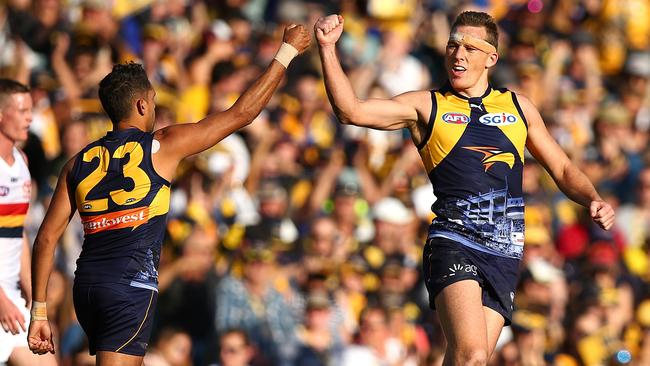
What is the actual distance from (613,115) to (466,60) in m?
8.49

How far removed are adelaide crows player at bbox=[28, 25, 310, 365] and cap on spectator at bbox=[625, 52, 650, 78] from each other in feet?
35.6

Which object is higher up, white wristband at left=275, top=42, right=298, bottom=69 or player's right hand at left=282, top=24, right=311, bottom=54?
player's right hand at left=282, top=24, right=311, bottom=54

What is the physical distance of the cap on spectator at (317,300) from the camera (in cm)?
1198

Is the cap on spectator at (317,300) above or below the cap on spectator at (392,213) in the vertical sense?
below

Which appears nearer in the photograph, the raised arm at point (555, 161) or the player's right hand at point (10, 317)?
the raised arm at point (555, 161)

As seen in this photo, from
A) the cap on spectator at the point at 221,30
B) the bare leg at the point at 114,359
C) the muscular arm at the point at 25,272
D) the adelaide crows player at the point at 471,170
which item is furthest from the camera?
the cap on spectator at the point at 221,30

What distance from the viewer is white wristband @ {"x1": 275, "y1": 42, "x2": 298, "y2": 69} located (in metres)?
7.54

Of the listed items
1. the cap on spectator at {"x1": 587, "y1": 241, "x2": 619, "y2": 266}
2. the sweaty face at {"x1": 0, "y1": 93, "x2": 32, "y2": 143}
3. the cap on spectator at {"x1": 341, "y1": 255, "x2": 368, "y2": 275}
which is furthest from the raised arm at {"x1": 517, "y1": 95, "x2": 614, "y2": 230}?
the cap on spectator at {"x1": 587, "y1": 241, "x2": 619, "y2": 266}

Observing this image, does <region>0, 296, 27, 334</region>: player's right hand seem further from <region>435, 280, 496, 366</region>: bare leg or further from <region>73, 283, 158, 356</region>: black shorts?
<region>435, 280, 496, 366</region>: bare leg

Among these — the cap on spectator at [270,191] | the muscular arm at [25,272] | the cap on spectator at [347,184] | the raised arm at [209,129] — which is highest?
the raised arm at [209,129]

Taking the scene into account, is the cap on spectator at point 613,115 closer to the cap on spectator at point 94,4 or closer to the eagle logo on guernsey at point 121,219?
the cap on spectator at point 94,4

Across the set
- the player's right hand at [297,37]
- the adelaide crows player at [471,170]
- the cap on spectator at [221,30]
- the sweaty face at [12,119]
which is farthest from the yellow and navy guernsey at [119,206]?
the cap on spectator at [221,30]

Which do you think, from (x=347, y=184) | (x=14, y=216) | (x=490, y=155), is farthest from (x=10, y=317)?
(x=347, y=184)

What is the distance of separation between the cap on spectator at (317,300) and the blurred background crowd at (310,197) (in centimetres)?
2
